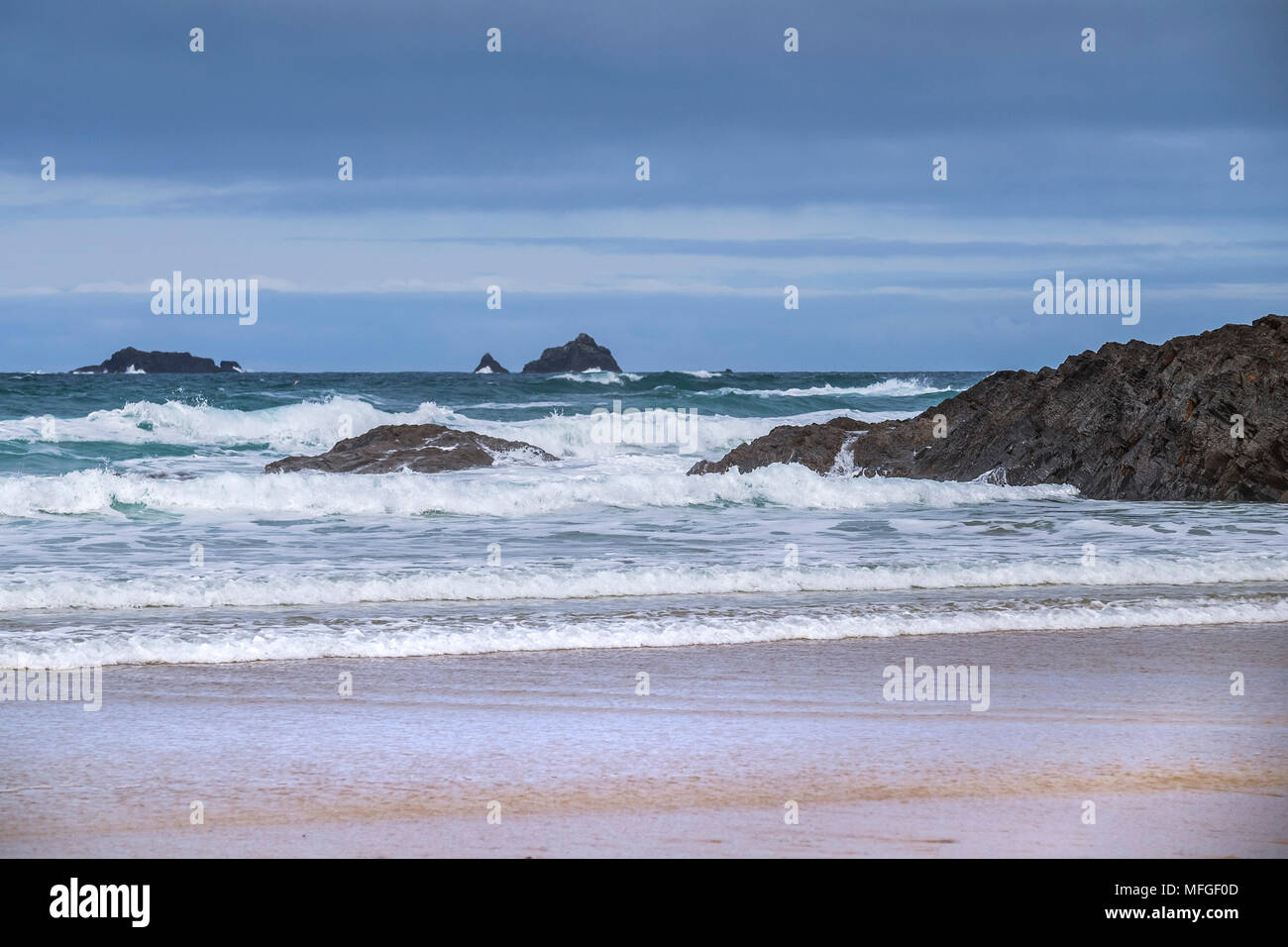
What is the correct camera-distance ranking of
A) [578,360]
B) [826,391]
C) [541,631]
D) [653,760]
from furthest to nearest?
[578,360] < [826,391] < [541,631] < [653,760]

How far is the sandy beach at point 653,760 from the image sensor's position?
146 inches

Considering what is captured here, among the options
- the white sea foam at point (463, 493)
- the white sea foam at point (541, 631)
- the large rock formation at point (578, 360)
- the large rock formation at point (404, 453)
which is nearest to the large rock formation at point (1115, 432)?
the white sea foam at point (463, 493)

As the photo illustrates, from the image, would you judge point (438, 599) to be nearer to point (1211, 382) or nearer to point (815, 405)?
point (1211, 382)

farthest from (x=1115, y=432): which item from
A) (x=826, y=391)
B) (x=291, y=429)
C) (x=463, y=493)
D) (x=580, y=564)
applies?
(x=826, y=391)

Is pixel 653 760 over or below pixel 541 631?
below

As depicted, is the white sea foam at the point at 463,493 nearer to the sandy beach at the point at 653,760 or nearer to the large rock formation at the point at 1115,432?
the large rock formation at the point at 1115,432

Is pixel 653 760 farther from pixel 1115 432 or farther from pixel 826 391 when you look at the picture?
pixel 826 391

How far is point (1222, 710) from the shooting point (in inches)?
210

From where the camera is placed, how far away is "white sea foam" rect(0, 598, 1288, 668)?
6.41 metres

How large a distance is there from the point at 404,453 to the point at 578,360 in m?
79.7

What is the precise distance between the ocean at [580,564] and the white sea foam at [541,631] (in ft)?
0.06

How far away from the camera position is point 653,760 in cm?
452
